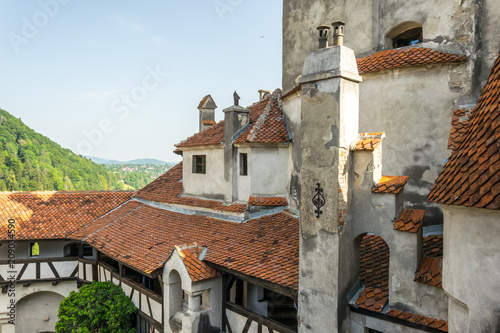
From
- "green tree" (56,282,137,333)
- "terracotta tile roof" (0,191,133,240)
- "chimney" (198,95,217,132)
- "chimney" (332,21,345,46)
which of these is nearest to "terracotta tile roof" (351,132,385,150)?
"chimney" (332,21,345,46)

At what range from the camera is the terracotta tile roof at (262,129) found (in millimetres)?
14492

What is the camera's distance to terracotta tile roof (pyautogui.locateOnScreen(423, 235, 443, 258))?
8.73 meters

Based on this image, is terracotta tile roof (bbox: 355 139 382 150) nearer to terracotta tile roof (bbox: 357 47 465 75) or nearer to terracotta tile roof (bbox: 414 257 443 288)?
terracotta tile roof (bbox: 414 257 443 288)

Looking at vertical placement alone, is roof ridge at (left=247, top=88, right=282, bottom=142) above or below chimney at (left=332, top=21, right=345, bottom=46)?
below

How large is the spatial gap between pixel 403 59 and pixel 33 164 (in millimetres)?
71931

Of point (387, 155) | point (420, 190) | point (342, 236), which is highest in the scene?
point (387, 155)

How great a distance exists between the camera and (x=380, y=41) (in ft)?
40.0

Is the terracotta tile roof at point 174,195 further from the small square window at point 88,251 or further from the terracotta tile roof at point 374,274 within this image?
the terracotta tile roof at point 374,274

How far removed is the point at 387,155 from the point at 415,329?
5124 mm

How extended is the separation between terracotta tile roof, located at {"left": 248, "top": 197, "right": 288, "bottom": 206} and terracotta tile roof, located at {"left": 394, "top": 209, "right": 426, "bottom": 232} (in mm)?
6750

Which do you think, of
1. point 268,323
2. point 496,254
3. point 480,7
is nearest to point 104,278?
point 268,323

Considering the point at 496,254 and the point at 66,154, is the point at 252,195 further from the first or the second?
the point at 66,154

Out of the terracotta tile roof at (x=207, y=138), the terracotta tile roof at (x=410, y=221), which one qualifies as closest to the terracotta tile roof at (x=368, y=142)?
the terracotta tile roof at (x=410, y=221)

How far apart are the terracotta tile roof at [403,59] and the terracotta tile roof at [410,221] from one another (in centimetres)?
481
